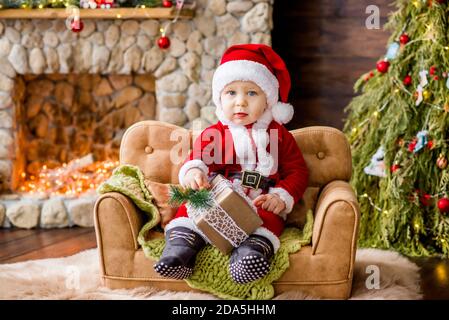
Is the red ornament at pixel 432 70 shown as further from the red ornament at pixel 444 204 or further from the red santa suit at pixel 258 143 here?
the red santa suit at pixel 258 143

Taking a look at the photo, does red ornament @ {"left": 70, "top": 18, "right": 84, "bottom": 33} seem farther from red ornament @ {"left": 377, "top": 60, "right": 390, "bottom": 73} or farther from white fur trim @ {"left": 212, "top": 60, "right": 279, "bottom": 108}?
red ornament @ {"left": 377, "top": 60, "right": 390, "bottom": 73}

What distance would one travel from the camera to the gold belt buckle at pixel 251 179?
8.47 ft

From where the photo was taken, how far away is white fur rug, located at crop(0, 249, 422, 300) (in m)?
2.49

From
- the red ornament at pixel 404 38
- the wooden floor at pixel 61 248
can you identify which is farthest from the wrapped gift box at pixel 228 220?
the red ornament at pixel 404 38

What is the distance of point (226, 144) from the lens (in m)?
2.66

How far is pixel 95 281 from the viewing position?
8.81ft

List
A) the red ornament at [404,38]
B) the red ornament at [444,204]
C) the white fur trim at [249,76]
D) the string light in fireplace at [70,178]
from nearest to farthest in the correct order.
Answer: the white fur trim at [249,76], the red ornament at [444,204], the red ornament at [404,38], the string light in fireplace at [70,178]

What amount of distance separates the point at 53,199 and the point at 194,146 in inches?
65.4

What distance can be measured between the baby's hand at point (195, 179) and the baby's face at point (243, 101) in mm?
273

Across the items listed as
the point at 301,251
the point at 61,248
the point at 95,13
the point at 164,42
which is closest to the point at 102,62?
the point at 95,13

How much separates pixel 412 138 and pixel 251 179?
1.17 m

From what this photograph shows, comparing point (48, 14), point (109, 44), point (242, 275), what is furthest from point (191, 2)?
point (242, 275)

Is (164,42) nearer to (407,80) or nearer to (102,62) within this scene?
(102,62)

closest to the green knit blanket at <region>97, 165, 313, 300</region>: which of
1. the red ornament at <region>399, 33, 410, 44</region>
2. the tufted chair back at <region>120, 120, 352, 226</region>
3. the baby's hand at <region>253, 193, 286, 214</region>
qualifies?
the baby's hand at <region>253, 193, 286, 214</region>
